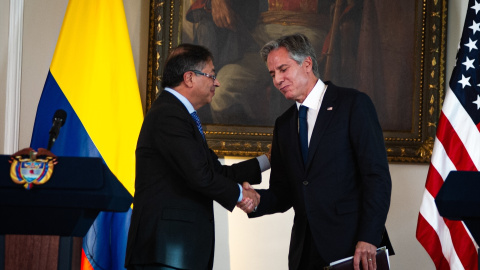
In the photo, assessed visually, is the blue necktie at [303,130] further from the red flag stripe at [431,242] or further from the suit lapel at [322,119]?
the red flag stripe at [431,242]

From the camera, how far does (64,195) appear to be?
202 centimetres

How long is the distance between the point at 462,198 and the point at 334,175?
1.08 metres

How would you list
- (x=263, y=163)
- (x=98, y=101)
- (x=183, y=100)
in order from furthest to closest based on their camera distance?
(x=98, y=101) → (x=263, y=163) → (x=183, y=100)

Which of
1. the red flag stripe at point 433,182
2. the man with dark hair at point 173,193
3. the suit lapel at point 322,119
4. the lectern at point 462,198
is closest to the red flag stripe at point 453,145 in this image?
the red flag stripe at point 433,182

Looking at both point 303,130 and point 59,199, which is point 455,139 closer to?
point 303,130

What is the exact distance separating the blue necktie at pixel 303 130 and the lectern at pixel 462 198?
1.18 metres

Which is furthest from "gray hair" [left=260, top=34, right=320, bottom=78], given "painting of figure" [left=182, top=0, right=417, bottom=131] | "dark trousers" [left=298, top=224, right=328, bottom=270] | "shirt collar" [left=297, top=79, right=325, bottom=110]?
"painting of figure" [left=182, top=0, right=417, bottom=131]

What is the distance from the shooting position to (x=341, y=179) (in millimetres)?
2984

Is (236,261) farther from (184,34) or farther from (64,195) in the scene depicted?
(64,195)

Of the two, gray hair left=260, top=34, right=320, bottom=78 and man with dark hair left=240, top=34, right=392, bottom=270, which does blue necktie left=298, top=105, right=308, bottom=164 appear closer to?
man with dark hair left=240, top=34, right=392, bottom=270

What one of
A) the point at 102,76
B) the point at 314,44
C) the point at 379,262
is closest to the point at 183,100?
the point at 102,76

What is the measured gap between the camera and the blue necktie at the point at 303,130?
10.2ft

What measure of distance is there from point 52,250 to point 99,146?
2.20 metres

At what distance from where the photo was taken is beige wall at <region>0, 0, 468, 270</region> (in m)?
4.39
